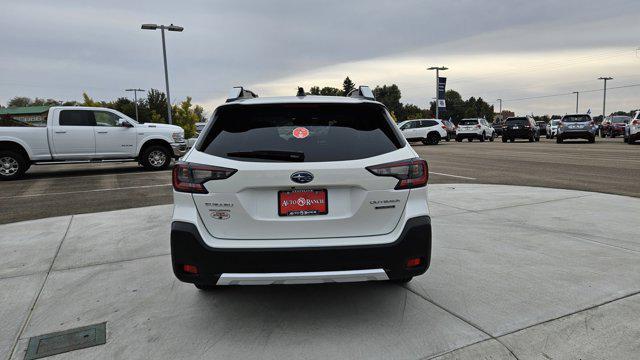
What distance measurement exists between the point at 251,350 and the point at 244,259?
59cm

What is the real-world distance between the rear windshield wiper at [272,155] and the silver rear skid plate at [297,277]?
2.41 feet

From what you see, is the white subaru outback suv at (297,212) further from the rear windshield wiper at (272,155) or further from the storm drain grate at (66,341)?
the storm drain grate at (66,341)

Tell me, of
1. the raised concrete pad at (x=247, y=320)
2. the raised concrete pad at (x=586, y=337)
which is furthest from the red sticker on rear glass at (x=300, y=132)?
the raised concrete pad at (x=586, y=337)

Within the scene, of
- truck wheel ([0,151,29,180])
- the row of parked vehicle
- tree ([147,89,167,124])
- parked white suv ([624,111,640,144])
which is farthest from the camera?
tree ([147,89,167,124])

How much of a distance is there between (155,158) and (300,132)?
11.9m

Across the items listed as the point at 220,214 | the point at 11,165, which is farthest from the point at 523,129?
the point at 220,214

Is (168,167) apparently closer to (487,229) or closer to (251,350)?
(487,229)

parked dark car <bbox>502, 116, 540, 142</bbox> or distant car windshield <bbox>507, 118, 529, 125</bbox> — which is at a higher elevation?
distant car windshield <bbox>507, 118, 529, 125</bbox>

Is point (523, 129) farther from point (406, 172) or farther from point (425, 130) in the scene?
point (406, 172)

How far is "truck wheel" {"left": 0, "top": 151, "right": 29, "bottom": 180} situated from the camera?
12078 millimetres

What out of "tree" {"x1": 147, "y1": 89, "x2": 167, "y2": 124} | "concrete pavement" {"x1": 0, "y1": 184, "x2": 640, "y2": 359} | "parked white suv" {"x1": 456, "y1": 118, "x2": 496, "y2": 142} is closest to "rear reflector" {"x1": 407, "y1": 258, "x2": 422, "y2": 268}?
"concrete pavement" {"x1": 0, "y1": 184, "x2": 640, "y2": 359}

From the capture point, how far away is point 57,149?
1246 centimetres


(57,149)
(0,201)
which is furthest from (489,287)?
(57,149)

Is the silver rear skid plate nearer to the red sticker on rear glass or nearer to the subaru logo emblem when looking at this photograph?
the subaru logo emblem
